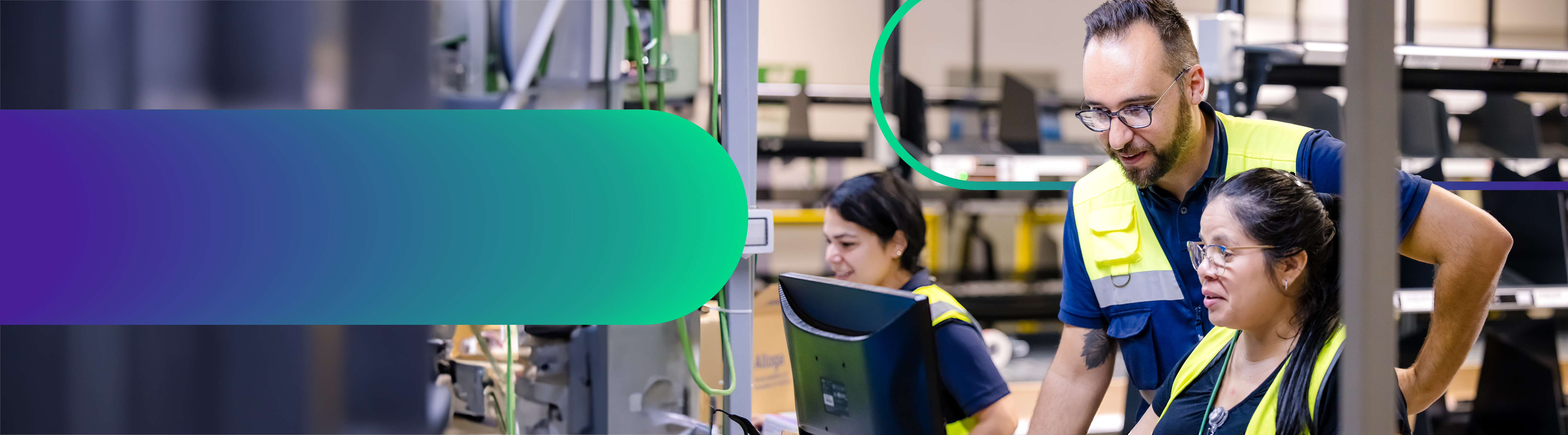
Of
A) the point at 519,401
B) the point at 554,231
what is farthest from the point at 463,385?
the point at 554,231

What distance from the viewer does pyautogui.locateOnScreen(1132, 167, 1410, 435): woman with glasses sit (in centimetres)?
108

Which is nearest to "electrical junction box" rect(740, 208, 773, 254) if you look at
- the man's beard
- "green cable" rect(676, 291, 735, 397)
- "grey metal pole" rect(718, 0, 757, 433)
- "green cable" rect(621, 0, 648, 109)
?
"grey metal pole" rect(718, 0, 757, 433)

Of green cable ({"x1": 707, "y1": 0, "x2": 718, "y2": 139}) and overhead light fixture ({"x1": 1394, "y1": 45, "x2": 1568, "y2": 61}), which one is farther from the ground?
overhead light fixture ({"x1": 1394, "y1": 45, "x2": 1568, "y2": 61})

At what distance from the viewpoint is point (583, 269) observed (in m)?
1.34

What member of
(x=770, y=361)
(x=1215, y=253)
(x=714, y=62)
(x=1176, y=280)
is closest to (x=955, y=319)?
(x=1176, y=280)

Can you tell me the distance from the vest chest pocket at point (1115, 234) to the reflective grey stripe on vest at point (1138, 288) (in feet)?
0.09

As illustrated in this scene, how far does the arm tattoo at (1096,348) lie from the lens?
1.58 metres

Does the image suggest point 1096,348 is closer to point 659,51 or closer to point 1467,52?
point 659,51

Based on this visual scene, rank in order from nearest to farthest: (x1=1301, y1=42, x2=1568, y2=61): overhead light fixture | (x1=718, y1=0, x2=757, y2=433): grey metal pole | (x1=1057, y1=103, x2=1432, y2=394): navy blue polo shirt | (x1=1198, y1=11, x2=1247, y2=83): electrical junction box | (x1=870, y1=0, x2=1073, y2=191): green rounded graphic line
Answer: (x1=1057, y1=103, x2=1432, y2=394): navy blue polo shirt
(x1=718, y1=0, x2=757, y2=433): grey metal pole
(x1=870, y1=0, x2=1073, y2=191): green rounded graphic line
(x1=1198, y1=11, x2=1247, y2=83): electrical junction box
(x1=1301, y1=42, x2=1568, y2=61): overhead light fixture

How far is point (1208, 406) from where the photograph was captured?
120 centimetres

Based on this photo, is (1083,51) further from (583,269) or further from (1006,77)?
(1006,77)

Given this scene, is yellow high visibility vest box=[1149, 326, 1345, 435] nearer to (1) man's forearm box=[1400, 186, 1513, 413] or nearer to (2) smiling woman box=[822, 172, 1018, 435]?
(1) man's forearm box=[1400, 186, 1513, 413]

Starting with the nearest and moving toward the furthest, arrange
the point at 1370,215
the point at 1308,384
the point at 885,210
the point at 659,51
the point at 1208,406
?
the point at 1370,215 → the point at 1308,384 → the point at 1208,406 → the point at 659,51 → the point at 885,210

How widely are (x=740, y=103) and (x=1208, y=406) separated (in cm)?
78
